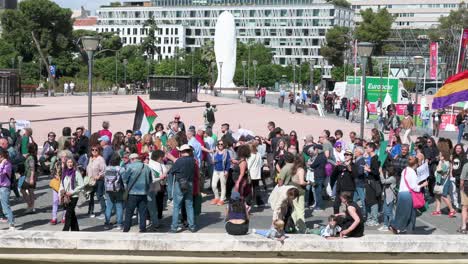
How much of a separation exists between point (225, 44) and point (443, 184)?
211ft

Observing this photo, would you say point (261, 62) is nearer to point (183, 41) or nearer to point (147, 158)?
point (183, 41)

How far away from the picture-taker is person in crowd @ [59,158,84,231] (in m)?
10.6

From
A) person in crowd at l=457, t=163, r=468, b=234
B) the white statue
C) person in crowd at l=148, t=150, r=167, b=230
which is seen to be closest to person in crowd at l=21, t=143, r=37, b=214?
person in crowd at l=148, t=150, r=167, b=230

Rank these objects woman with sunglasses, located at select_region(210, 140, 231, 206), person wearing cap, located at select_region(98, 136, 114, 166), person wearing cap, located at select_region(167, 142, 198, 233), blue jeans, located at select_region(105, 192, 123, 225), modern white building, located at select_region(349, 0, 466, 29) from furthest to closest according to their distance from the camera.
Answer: modern white building, located at select_region(349, 0, 466, 29), woman with sunglasses, located at select_region(210, 140, 231, 206), person wearing cap, located at select_region(98, 136, 114, 166), blue jeans, located at select_region(105, 192, 123, 225), person wearing cap, located at select_region(167, 142, 198, 233)

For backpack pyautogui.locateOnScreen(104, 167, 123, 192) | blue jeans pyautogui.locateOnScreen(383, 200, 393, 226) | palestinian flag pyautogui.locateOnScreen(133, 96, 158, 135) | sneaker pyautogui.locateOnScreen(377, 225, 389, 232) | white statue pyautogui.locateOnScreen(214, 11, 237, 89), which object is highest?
white statue pyautogui.locateOnScreen(214, 11, 237, 89)

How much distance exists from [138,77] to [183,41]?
53.1m

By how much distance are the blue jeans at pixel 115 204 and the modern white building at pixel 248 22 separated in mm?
125940

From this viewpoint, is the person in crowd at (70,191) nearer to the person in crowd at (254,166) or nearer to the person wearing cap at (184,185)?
the person wearing cap at (184,185)

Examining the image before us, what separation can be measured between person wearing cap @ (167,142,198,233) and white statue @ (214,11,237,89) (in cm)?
6472

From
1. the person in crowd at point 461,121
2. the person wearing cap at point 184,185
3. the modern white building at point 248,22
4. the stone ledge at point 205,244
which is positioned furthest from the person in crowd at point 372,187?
the modern white building at point 248,22

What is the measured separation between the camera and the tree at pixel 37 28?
91438 millimetres

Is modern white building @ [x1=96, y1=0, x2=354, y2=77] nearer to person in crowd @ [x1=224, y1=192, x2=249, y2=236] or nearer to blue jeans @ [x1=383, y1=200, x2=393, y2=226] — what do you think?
blue jeans @ [x1=383, y1=200, x2=393, y2=226]

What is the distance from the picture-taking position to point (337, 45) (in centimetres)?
10269

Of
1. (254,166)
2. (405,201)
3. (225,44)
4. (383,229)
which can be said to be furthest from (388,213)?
(225,44)
